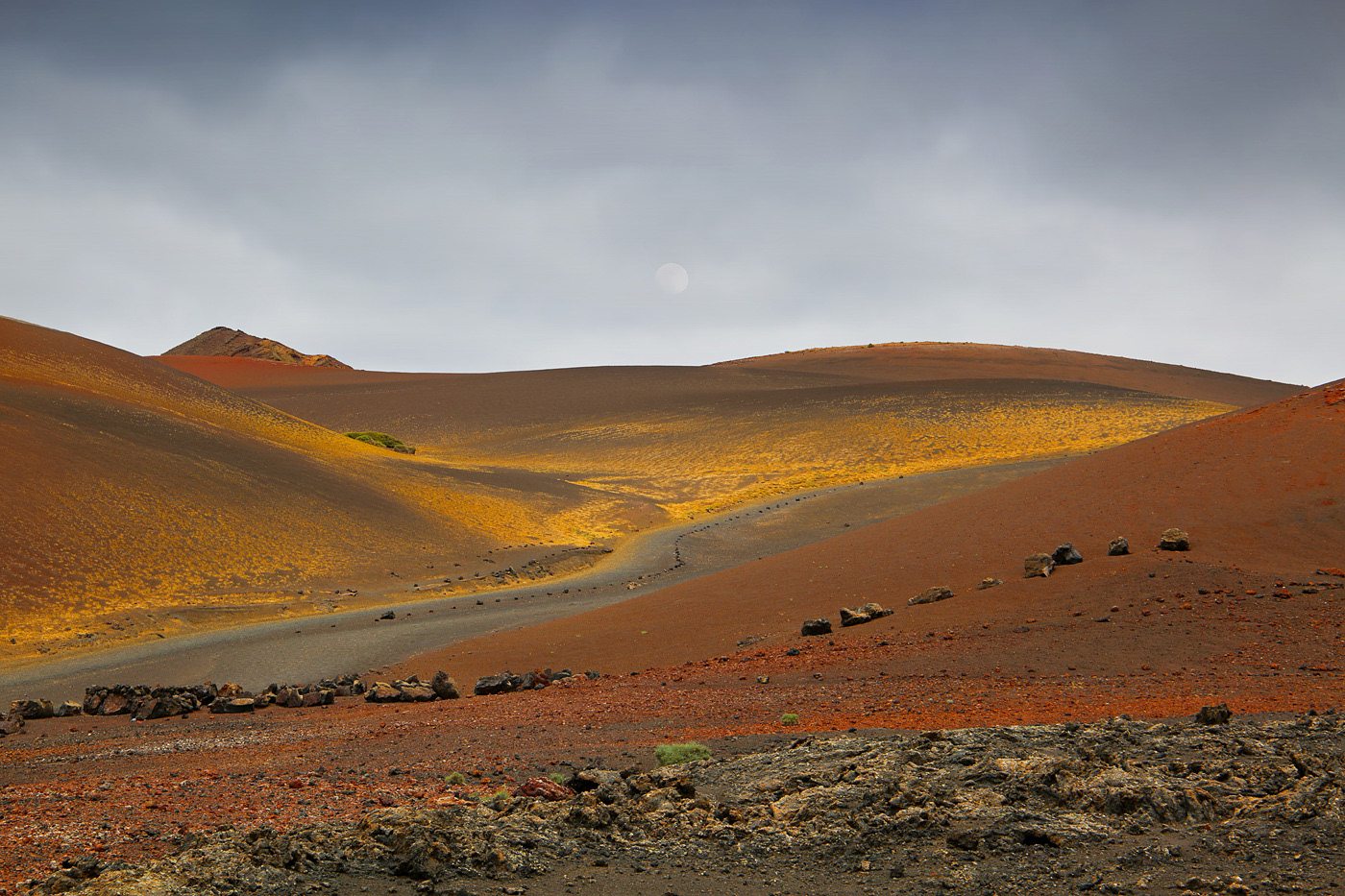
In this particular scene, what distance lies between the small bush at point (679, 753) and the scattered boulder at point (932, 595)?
870 cm

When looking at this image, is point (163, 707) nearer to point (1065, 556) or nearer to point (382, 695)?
point (382, 695)

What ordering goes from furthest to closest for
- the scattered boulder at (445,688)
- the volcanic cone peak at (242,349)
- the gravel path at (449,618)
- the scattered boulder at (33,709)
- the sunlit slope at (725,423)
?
the volcanic cone peak at (242,349), the sunlit slope at (725,423), the gravel path at (449,618), the scattered boulder at (445,688), the scattered boulder at (33,709)

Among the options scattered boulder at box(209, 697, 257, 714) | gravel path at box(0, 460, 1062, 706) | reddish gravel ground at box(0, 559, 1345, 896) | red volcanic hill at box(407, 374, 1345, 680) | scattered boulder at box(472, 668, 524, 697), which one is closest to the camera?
reddish gravel ground at box(0, 559, 1345, 896)

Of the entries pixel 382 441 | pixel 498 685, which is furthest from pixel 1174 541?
pixel 382 441

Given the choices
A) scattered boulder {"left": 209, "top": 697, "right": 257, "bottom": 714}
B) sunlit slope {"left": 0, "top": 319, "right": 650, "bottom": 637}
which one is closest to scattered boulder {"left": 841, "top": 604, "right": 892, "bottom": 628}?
scattered boulder {"left": 209, "top": 697, "right": 257, "bottom": 714}

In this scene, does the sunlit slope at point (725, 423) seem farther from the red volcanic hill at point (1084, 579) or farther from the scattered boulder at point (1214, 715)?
the scattered boulder at point (1214, 715)

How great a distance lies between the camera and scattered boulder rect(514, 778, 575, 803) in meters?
6.50

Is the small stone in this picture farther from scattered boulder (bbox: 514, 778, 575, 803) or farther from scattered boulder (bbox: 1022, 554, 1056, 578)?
scattered boulder (bbox: 514, 778, 575, 803)

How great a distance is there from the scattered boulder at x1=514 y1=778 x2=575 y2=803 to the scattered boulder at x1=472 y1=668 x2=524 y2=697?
7.36 meters

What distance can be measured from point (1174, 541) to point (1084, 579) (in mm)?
1840

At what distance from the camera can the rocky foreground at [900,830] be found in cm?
493

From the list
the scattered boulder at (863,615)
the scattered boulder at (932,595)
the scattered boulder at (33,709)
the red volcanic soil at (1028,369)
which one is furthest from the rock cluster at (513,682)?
the red volcanic soil at (1028,369)

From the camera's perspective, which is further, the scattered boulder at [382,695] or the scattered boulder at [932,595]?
the scattered boulder at [932,595]

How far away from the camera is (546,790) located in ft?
21.4
